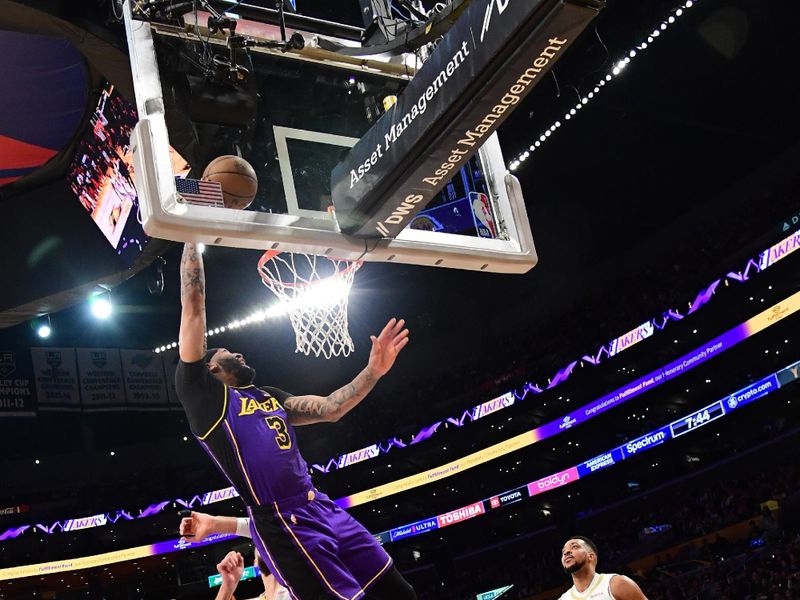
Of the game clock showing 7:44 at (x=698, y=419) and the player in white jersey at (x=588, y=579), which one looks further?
the game clock showing 7:44 at (x=698, y=419)

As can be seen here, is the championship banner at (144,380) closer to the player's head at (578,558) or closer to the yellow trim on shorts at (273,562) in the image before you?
the player's head at (578,558)

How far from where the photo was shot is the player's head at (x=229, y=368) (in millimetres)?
4035

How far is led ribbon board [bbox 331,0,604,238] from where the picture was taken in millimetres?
2953

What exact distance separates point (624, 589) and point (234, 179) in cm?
380

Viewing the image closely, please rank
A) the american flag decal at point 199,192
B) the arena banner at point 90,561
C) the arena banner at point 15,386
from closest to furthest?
the american flag decal at point 199,192
the arena banner at point 15,386
the arena banner at point 90,561

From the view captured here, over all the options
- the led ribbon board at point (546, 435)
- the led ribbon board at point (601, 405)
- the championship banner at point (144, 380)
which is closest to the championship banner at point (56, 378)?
the championship banner at point (144, 380)

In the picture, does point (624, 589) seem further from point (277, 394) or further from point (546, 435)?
point (546, 435)

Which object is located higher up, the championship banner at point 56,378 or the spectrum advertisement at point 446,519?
the championship banner at point 56,378

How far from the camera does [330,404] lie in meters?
4.12

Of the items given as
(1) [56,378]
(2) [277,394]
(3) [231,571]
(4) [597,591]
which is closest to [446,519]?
(1) [56,378]

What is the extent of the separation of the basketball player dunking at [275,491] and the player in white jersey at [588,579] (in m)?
2.37

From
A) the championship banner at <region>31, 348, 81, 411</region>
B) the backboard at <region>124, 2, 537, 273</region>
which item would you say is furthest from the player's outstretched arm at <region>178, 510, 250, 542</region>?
the championship banner at <region>31, 348, 81, 411</region>

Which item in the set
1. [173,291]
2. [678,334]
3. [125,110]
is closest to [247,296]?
[173,291]

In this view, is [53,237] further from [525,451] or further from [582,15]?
[525,451]
